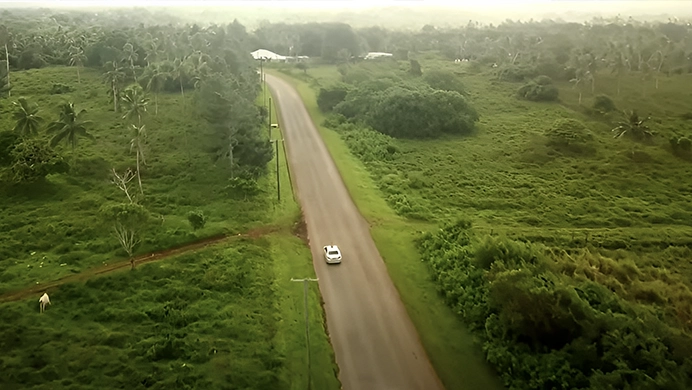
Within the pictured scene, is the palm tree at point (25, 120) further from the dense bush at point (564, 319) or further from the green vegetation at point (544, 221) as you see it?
the dense bush at point (564, 319)

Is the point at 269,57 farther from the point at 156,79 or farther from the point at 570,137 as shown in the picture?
the point at 570,137

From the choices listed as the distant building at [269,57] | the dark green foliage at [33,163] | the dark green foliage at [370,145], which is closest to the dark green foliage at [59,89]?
the dark green foliage at [33,163]

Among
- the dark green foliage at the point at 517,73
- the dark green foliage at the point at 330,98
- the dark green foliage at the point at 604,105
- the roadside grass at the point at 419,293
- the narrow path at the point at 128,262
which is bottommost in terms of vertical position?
the narrow path at the point at 128,262

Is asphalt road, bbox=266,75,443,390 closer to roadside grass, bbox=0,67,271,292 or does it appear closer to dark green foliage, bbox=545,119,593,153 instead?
roadside grass, bbox=0,67,271,292

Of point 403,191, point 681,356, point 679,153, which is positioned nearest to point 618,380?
point 681,356

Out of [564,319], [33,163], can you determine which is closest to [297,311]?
[564,319]
